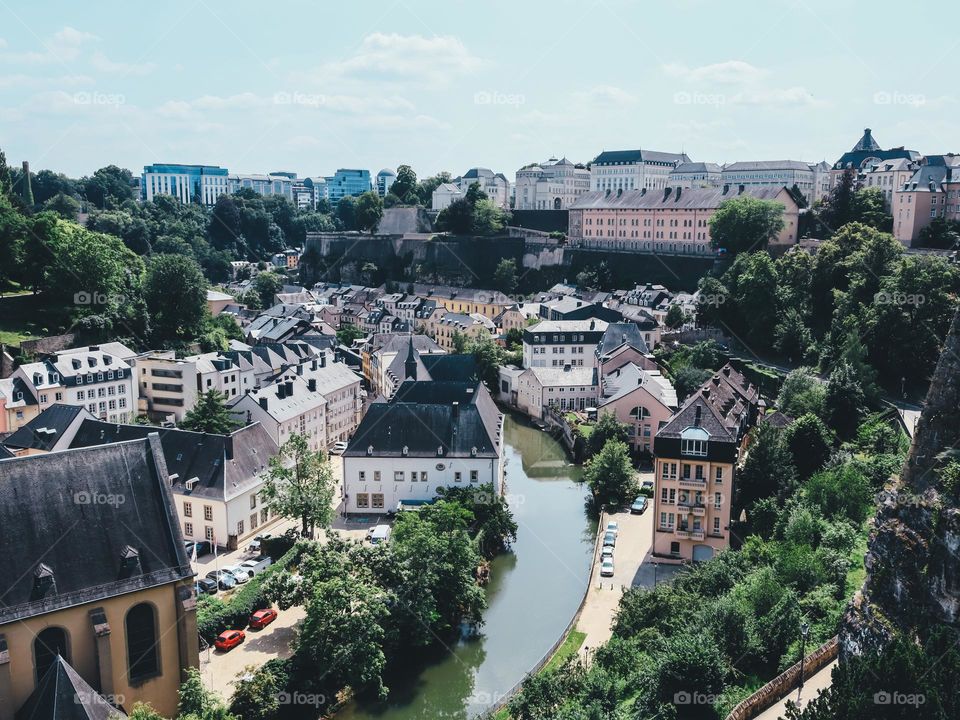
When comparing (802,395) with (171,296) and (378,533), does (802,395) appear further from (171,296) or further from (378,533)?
(171,296)

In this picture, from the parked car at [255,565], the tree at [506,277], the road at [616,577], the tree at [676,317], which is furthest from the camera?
the tree at [506,277]

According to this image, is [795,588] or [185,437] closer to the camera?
[795,588]

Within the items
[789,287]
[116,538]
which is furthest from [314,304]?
[116,538]

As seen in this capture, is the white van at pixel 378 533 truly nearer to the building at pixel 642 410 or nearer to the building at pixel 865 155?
the building at pixel 642 410

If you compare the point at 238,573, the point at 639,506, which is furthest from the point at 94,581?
the point at 639,506

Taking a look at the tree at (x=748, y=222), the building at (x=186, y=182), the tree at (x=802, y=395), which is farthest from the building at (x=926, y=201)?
the building at (x=186, y=182)

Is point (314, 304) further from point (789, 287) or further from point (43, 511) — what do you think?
point (43, 511)
